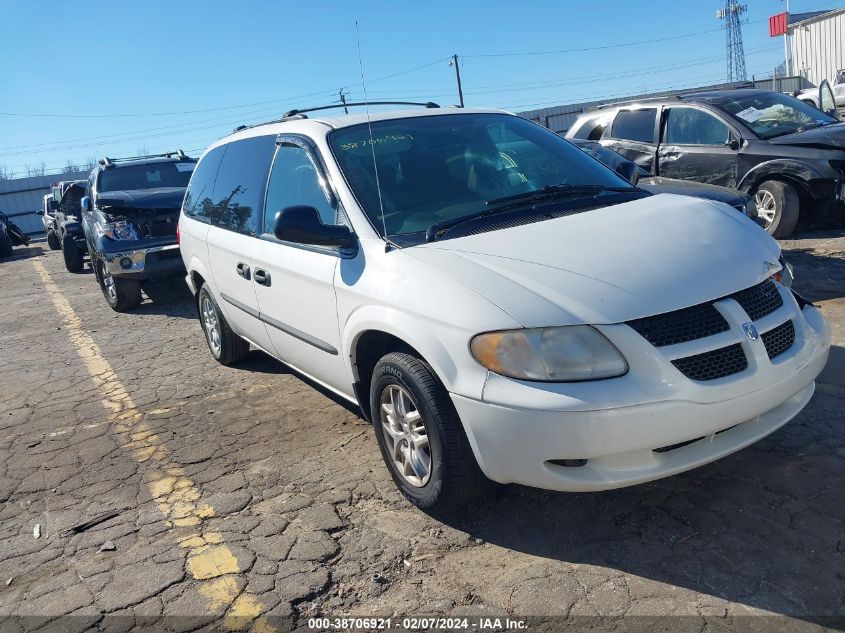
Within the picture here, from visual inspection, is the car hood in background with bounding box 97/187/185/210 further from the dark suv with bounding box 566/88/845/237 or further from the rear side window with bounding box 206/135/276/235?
the dark suv with bounding box 566/88/845/237

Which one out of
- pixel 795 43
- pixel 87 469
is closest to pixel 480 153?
pixel 87 469

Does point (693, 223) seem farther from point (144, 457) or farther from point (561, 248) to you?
point (144, 457)

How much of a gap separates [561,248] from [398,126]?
144cm

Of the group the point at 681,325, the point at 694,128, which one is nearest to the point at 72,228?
the point at 694,128

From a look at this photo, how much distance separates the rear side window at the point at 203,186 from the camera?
5504mm

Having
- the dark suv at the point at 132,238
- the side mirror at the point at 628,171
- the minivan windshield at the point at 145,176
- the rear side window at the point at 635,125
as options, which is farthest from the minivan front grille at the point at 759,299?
the minivan windshield at the point at 145,176

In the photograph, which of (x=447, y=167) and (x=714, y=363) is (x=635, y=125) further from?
(x=714, y=363)

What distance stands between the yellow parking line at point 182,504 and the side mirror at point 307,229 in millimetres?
1408

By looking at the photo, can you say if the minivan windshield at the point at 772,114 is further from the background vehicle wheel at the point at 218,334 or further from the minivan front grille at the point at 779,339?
the background vehicle wheel at the point at 218,334

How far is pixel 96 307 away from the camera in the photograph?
32.8 ft

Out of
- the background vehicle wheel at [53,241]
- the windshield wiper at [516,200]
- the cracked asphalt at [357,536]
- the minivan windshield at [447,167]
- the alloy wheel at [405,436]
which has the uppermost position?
the minivan windshield at [447,167]

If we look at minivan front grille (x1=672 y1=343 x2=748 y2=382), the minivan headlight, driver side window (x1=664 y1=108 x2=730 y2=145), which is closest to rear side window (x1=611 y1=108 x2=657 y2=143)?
driver side window (x1=664 y1=108 x2=730 y2=145)

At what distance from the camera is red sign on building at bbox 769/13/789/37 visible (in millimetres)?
39634

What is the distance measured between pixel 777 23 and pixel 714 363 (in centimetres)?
4539
